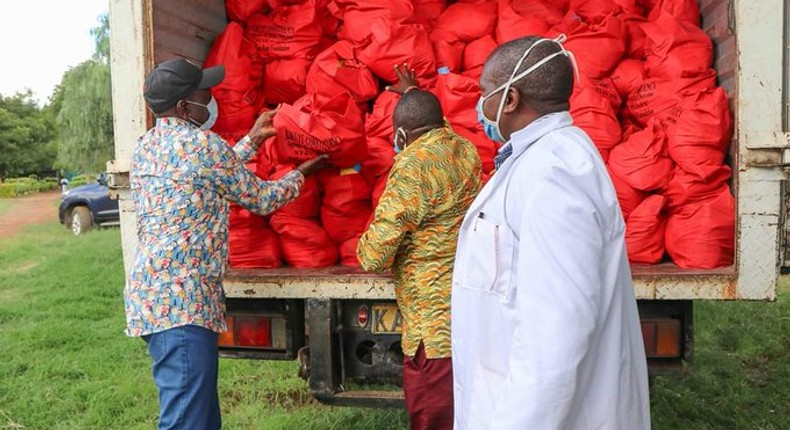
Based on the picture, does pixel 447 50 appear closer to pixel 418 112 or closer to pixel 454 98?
pixel 454 98

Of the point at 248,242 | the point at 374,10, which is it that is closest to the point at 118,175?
the point at 248,242

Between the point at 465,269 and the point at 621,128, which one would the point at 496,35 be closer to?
the point at 621,128

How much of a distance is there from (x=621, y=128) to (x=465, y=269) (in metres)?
1.83

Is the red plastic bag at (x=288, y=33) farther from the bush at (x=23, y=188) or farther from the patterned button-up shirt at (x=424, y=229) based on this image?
the bush at (x=23, y=188)

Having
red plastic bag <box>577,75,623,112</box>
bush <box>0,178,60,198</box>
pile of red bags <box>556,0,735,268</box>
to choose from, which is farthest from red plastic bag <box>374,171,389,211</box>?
bush <box>0,178,60,198</box>

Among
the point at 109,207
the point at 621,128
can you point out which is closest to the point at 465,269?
the point at 621,128

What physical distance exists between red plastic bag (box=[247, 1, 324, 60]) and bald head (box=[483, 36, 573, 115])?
Answer: 193cm

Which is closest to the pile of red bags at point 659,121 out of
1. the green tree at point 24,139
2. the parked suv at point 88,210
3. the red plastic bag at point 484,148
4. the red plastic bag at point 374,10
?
the red plastic bag at point 484,148

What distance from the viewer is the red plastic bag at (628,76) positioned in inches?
116

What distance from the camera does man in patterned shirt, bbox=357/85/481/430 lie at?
82.8 inches

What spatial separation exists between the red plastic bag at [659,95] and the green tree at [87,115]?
703 inches

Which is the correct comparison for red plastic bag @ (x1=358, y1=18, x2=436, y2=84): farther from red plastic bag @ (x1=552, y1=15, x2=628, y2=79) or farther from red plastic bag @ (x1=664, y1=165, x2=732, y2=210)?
red plastic bag @ (x1=664, y1=165, x2=732, y2=210)

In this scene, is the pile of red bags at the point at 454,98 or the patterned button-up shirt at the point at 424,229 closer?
the patterned button-up shirt at the point at 424,229

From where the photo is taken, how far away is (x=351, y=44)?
308 cm
